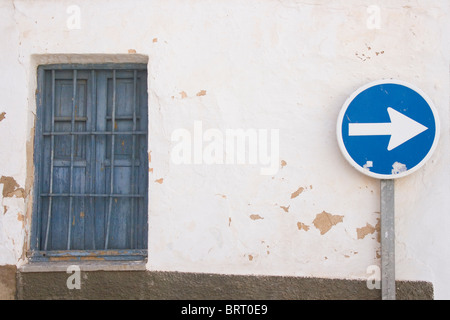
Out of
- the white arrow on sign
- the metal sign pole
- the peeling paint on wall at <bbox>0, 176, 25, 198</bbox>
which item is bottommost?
the metal sign pole

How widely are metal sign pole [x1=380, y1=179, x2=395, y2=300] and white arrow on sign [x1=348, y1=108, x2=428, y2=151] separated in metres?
0.32

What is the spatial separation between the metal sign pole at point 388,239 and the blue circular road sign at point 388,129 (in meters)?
0.15

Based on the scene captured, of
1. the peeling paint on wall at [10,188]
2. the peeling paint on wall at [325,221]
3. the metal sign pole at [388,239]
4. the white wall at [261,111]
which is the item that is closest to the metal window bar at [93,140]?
the white wall at [261,111]

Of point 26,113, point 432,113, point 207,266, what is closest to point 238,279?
point 207,266

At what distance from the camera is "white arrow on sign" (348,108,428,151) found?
3.04m

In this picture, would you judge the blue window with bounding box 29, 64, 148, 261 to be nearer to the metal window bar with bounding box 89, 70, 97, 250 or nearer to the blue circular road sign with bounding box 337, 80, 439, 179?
the metal window bar with bounding box 89, 70, 97, 250

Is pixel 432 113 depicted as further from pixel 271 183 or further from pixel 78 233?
pixel 78 233

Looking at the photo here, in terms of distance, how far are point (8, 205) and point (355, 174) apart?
2601 millimetres

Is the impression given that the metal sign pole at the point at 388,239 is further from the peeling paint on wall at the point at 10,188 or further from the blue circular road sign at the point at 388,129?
the peeling paint on wall at the point at 10,188

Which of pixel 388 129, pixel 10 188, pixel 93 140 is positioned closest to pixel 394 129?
pixel 388 129

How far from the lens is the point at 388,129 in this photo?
3068 mm

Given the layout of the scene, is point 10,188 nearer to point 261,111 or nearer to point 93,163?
point 93,163

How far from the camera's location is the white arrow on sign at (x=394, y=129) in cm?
304

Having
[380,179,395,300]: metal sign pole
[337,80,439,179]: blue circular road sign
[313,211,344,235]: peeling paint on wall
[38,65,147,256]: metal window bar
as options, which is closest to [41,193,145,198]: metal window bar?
[38,65,147,256]: metal window bar
